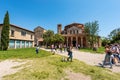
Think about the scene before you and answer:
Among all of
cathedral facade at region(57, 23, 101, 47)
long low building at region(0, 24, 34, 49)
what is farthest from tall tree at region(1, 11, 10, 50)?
cathedral facade at region(57, 23, 101, 47)

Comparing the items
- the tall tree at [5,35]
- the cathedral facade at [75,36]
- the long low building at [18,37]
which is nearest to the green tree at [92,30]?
the cathedral facade at [75,36]

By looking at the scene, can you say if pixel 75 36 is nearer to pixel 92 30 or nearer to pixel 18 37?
pixel 92 30

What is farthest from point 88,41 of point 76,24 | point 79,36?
point 76,24

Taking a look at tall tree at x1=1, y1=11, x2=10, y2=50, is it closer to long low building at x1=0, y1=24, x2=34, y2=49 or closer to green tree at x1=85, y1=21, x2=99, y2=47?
long low building at x1=0, y1=24, x2=34, y2=49

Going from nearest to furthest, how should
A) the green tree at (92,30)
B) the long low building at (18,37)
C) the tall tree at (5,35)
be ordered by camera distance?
the tall tree at (5,35) < the long low building at (18,37) < the green tree at (92,30)

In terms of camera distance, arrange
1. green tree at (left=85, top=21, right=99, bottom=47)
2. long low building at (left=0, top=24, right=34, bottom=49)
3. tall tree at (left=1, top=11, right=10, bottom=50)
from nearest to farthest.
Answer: tall tree at (left=1, top=11, right=10, bottom=50) → long low building at (left=0, top=24, right=34, bottom=49) → green tree at (left=85, top=21, right=99, bottom=47)

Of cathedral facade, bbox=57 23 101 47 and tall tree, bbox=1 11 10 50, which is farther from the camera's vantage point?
cathedral facade, bbox=57 23 101 47

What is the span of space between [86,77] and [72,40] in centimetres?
4165

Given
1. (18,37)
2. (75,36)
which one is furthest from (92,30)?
(18,37)

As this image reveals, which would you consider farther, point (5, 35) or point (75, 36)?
point (75, 36)

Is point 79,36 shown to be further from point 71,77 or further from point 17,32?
point 71,77

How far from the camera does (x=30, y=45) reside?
42906 millimetres

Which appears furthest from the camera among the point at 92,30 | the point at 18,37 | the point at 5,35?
the point at 92,30

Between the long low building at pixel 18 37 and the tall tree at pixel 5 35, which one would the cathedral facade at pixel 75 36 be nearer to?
the long low building at pixel 18 37
